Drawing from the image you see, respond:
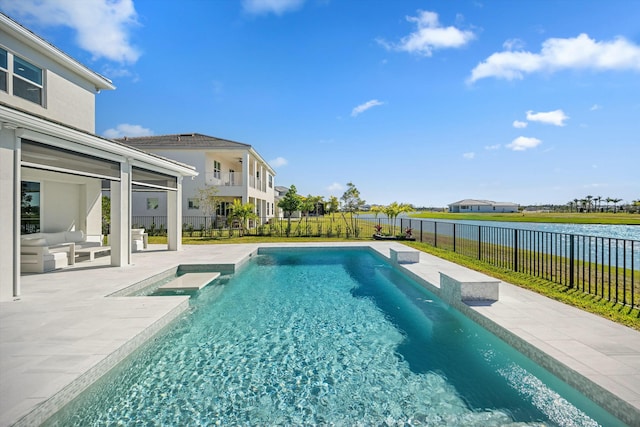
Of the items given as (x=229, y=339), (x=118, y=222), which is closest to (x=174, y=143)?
(x=118, y=222)

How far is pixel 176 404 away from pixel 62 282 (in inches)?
246

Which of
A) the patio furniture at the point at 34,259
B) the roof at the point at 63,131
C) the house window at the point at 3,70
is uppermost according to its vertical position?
the house window at the point at 3,70

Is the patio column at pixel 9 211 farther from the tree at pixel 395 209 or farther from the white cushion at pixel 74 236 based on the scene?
the tree at pixel 395 209

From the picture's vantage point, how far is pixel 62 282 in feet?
24.1

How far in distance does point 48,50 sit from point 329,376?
1287 cm

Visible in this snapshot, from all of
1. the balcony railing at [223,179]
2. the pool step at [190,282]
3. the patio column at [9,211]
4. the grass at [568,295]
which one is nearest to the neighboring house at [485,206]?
the balcony railing at [223,179]

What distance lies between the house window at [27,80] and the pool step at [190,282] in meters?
7.60

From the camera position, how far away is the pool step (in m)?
7.64

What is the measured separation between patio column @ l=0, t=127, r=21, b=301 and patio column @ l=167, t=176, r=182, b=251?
7.14 meters

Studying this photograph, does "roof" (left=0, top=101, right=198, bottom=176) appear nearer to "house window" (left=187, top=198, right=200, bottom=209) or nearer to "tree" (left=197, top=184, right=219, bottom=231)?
"tree" (left=197, top=184, right=219, bottom=231)

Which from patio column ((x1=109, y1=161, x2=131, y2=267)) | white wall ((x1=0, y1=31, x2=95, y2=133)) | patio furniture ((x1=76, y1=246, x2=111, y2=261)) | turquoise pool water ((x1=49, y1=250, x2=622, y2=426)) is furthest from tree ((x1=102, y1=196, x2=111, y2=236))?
turquoise pool water ((x1=49, y1=250, x2=622, y2=426))

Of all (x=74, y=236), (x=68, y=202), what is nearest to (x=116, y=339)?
(x=74, y=236)

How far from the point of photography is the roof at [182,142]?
73.0 ft

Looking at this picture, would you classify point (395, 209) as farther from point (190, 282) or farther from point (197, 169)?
point (197, 169)
